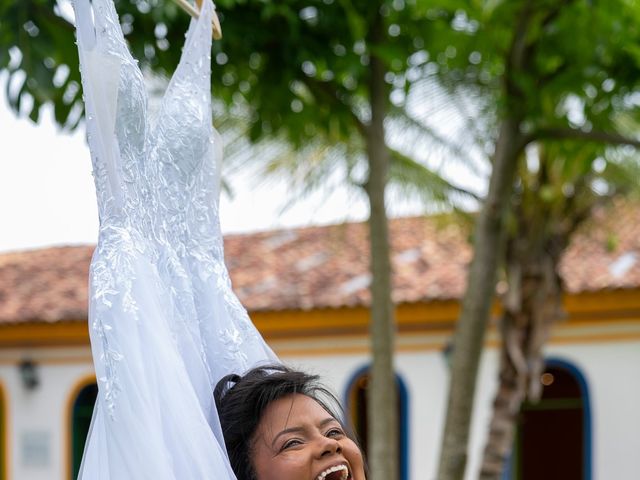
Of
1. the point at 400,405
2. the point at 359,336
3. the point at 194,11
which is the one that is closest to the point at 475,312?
the point at 194,11

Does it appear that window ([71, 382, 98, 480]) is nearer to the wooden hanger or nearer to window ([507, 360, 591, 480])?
window ([507, 360, 591, 480])

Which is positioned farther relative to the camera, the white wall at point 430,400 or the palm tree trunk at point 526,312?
the white wall at point 430,400

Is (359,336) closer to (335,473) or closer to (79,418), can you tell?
(79,418)

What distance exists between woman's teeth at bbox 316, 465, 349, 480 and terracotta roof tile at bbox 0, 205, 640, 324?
7187 mm

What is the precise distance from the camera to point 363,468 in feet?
6.77

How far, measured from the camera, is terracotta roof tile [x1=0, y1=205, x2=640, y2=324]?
10500mm

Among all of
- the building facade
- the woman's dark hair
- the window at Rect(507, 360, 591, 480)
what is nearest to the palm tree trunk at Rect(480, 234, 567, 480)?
the building facade

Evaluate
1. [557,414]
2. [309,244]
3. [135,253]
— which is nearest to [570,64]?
[135,253]

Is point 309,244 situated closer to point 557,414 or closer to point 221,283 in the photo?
point 557,414

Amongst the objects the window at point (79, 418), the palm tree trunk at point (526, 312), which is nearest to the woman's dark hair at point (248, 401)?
the palm tree trunk at point (526, 312)

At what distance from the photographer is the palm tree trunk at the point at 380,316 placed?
4.73 m

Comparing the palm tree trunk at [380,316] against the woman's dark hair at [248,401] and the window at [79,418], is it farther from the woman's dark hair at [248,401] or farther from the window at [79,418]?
the window at [79,418]

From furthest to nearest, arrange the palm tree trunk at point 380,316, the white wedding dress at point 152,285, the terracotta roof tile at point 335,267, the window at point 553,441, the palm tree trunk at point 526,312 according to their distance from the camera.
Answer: the window at point 553,441, the terracotta roof tile at point 335,267, the palm tree trunk at point 526,312, the palm tree trunk at point 380,316, the white wedding dress at point 152,285

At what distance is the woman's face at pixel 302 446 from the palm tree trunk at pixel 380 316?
2.68 metres
